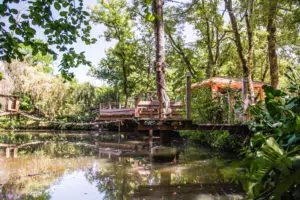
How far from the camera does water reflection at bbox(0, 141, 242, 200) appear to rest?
165 inches

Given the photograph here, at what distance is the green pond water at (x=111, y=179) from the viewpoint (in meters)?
4.17

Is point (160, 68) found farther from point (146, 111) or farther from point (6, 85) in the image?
point (6, 85)

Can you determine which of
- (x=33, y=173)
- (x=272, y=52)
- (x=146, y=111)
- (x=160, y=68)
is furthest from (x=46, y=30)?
(x=146, y=111)

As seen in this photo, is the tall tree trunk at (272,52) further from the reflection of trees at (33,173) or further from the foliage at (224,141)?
the reflection of trees at (33,173)

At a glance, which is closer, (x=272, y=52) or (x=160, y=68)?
(x=160, y=68)

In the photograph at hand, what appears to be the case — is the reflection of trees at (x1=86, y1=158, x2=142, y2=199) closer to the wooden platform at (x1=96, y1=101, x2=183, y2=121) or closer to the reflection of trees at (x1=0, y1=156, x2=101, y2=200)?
the reflection of trees at (x1=0, y1=156, x2=101, y2=200)

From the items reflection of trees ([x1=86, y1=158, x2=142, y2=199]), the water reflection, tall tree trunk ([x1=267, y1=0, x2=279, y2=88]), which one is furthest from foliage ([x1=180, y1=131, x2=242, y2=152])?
reflection of trees ([x1=86, y1=158, x2=142, y2=199])

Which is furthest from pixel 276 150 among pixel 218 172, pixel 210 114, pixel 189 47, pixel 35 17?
pixel 189 47

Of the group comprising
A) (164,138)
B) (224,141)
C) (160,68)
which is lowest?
(224,141)

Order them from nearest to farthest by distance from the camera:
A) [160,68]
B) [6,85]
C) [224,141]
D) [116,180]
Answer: [116,180]
[160,68]
[224,141]
[6,85]

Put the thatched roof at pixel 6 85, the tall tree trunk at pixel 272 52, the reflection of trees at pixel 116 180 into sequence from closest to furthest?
the reflection of trees at pixel 116 180 < the tall tree trunk at pixel 272 52 < the thatched roof at pixel 6 85

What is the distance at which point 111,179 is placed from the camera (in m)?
5.23

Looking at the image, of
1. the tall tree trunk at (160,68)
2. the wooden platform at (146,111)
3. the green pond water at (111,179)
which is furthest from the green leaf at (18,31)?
the wooden platform at (146,111)

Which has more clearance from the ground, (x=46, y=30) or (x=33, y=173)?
(x=46, y=30)
